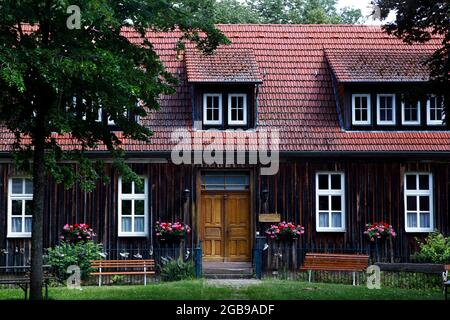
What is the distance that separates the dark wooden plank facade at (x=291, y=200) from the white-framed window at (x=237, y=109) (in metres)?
1.62

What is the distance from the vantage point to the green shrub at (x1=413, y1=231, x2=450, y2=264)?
22453 mm

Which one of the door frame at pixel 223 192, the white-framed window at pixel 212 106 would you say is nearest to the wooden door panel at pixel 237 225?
the door frame at pixel 223 192

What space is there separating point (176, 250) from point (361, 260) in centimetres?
529

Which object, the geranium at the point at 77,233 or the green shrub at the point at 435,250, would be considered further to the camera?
the geranium at the point at 77,233

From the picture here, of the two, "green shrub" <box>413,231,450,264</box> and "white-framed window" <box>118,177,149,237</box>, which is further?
"white-framed window" <box>118,177,149,237</box>

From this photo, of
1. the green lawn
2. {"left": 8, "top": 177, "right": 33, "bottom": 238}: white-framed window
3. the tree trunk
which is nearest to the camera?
the tree trunk

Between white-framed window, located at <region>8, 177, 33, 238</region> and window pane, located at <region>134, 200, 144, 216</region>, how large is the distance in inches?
123

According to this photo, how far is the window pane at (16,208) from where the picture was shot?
23438mm

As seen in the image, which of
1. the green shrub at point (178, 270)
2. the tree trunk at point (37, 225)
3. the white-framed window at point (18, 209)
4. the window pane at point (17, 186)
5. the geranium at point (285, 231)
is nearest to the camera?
the tree trunk at point (37, 225)

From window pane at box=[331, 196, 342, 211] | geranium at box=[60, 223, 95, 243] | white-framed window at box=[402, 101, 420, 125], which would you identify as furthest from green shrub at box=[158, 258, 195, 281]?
white-framed window at box=[402, 101, 420, 125]

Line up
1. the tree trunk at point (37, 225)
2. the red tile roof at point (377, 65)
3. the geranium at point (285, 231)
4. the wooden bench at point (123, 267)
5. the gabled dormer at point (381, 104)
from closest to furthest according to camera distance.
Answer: the tree trunk at point (37, 225)
the wooden bench at point (123, 267)
the geranium at point (285, 231)
the red tile roof at point (377, 65)
the gabled dormer at point (381, 104)

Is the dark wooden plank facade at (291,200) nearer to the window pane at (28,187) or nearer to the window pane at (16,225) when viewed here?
the window pane at (16,225)

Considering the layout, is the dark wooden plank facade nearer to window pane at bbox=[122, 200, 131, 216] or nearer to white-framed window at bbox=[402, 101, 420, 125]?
window pane at bbox=[122, 200, 131, 216]

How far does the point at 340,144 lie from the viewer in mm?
23625
